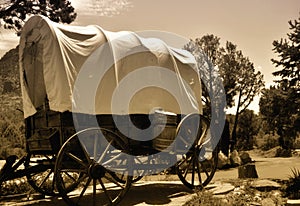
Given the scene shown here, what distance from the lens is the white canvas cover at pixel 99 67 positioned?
6141 mm

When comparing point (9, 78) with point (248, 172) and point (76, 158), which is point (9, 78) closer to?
point (248, 172)

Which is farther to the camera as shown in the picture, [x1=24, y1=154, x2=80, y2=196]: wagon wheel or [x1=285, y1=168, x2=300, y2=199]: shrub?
[x1=285, y1=168, x2=300, y2=199]: shrub

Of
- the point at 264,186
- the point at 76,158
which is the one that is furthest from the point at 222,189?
the point at 76,158

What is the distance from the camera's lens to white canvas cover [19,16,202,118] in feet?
20.1

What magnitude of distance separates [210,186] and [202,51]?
1697 centimetres

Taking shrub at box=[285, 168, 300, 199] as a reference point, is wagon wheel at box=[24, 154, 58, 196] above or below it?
above

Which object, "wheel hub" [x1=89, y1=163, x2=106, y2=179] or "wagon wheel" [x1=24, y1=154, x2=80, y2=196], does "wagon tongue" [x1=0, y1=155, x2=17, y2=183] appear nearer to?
"wagon wheel" [x1=24, y1=154, x2=80, y2=196]

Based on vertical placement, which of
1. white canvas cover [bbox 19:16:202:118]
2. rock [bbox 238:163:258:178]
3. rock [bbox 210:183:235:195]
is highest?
white canvas cover [bbox 19:16:202:118]

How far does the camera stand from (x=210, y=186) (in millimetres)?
8422

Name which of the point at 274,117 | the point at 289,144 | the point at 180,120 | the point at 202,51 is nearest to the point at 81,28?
the point at 180,120

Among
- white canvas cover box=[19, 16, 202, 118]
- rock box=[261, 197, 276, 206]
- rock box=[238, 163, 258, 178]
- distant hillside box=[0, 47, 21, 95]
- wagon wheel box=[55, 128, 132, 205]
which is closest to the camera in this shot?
wagon wheel box=[55, 128, 132, 205]

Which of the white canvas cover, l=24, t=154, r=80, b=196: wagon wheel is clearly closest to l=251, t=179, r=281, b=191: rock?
the white canvas cover

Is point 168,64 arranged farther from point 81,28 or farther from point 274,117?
point 274,117

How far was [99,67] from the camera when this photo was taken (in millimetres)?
6539
